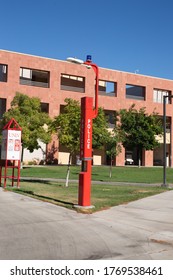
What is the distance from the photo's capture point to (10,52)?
42.6 meters

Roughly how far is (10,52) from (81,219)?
3574 centimetres

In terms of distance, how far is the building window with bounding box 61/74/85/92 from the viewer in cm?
4856

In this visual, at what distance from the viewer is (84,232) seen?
27.8 ft

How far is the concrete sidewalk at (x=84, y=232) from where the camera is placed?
671cm

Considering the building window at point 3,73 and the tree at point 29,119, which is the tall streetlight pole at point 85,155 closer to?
the tree at point 29,119

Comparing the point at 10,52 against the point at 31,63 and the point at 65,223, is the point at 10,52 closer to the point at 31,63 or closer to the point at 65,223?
the point at 31,63

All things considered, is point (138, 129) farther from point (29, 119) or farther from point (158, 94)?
point (29, 119)

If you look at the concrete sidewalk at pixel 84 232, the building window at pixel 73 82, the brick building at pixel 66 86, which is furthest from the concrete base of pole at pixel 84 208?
the building window at pixel 73 82

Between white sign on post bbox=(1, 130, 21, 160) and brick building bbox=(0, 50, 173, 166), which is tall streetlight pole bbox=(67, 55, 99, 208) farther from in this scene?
brick building bbox=(0, 50, 173, 166)

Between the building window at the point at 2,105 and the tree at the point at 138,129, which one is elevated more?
the building window at the point at 2,105

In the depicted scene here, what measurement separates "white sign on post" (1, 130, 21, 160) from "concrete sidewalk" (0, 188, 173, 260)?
216 inches

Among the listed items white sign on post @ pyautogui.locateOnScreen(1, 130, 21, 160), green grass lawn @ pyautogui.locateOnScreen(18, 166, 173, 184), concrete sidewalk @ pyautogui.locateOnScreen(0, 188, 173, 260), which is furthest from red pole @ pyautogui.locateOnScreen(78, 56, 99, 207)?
green grass lawn @ pyautogui.locateOnScreen(18, 166, 173, 184)

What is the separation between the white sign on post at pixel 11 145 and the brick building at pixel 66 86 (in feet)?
80.9
